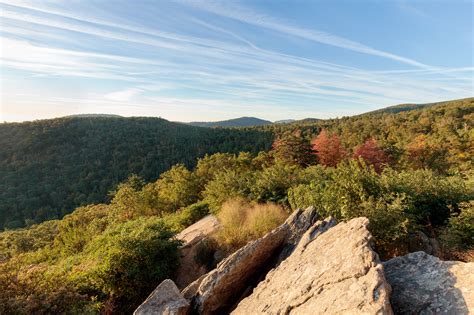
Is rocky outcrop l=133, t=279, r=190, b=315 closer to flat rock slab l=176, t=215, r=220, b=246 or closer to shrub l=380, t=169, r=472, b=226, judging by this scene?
flat rock slab l=176, t=215, r=220, b=246

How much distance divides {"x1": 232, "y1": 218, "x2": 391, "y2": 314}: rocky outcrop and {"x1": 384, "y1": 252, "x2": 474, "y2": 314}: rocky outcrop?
2.03ft

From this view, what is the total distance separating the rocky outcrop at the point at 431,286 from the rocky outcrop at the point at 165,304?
3.51 metres

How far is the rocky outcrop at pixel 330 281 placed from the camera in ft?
10.9

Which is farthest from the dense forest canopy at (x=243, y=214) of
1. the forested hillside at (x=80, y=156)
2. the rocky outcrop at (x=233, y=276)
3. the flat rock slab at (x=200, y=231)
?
the forested hillside at (x=80, y=156)

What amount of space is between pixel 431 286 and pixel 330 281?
1321 mm

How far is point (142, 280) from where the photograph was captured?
24.7ft

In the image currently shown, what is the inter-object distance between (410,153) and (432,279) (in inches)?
1049

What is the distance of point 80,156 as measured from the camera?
7625cm

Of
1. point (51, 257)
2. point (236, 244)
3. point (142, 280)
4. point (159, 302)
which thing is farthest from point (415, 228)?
point (51, 257)

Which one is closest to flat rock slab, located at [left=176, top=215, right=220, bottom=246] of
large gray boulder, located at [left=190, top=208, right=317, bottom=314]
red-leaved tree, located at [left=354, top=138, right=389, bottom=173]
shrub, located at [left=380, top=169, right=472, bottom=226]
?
large gray boulder, located at [left=190, top=208, right=317, bottom=314]

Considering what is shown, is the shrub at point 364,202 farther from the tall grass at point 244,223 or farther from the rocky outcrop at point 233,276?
the rocky outcrop at point 233,276

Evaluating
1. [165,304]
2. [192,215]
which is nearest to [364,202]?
[165,304]

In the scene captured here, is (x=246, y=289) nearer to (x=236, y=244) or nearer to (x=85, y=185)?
(x=236, y=244)

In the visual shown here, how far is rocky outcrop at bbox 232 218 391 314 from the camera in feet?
10.9
